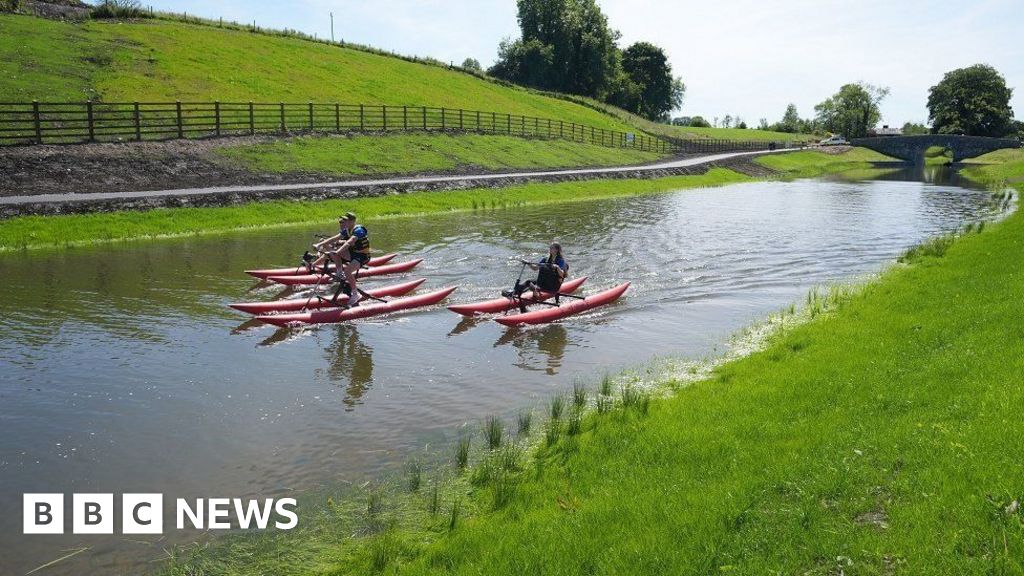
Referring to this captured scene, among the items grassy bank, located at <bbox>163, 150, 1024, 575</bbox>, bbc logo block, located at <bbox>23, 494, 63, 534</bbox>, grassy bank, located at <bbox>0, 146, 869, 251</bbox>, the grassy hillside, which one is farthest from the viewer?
the grassy hillside

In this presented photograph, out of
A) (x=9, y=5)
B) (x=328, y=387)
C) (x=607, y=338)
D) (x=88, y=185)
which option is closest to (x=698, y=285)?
(x=607, y=338)

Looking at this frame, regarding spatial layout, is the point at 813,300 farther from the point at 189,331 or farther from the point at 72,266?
the point at 72,266

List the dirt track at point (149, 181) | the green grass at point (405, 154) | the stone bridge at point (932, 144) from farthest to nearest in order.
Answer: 1. the stone bridge at point (932, 144)
2. the green grass at point (405, 154)
3. the dirt track at point (149, 181)

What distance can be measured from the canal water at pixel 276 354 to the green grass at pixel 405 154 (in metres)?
11.5

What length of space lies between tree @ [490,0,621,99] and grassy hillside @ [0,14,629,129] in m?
33.6

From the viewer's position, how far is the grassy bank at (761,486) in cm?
512

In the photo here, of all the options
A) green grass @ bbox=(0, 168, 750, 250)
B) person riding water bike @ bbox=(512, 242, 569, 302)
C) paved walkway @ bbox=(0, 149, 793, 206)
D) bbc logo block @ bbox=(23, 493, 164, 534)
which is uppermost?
paved walkway @ bbox=(0, 149, 793, 206)

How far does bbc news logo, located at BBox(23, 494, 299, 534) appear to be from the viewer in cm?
695

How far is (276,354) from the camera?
506 inches

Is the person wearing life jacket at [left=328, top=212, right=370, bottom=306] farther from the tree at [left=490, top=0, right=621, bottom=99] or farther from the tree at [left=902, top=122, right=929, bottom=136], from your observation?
the tree at [left=902, top=122, right=929, bottom=136]

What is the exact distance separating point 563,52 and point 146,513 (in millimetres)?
115009

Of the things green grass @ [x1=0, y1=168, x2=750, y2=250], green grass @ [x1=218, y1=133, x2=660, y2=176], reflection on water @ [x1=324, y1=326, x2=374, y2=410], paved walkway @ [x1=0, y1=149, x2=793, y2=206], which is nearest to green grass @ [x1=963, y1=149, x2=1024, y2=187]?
green grass @ [x1=218, y1=133, x2=660, y2=176]

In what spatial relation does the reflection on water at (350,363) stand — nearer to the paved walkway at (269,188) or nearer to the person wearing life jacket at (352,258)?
the person wearing life jacket at (352,258)

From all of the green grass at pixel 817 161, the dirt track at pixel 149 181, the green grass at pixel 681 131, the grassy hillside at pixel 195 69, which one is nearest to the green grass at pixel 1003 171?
the green grass at pixel 817 161
